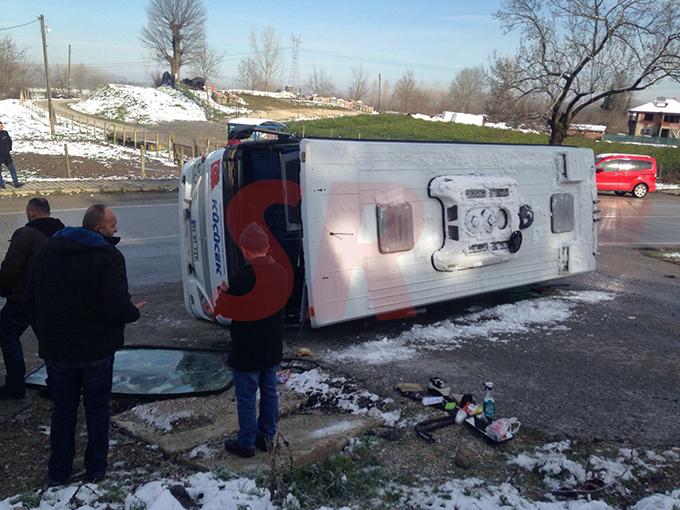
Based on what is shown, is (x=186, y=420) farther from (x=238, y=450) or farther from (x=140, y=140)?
(x=140, y=140)

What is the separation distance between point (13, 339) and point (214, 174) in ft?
8.42

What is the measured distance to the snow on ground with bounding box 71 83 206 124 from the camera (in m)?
43.3

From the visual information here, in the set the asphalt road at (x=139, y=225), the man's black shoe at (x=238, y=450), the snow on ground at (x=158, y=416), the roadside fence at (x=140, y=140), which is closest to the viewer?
the man's black shoe at (x=238, y=450)

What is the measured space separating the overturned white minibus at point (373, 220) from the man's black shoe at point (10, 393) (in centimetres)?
208

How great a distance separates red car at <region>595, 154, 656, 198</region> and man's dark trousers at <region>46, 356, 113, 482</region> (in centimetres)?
2450

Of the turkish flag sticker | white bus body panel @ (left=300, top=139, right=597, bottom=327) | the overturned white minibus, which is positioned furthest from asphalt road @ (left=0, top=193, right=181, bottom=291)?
white bus body panel @ (left=300, top=139, right=597, bottom=327)

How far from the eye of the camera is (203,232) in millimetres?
6586

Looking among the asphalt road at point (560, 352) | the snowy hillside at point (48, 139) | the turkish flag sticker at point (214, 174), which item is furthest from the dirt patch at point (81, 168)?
the turkish flag sticker at point (214, 174)

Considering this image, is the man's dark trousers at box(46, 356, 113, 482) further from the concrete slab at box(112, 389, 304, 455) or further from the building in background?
the building in background

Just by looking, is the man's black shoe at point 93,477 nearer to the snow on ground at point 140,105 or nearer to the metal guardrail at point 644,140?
the snow on ground at point 140,105

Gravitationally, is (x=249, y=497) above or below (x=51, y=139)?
below

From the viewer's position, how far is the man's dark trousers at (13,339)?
4.90 meters

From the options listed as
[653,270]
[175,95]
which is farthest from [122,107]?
[653,270]

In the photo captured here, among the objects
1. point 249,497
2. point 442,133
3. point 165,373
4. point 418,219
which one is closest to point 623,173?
point 442,133
